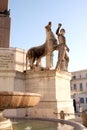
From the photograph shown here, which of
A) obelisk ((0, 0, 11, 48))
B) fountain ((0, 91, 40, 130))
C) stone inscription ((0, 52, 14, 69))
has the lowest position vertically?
fountain ((0, 91, 40, 130))

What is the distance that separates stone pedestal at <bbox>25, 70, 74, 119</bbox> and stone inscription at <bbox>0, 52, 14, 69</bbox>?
6.94 ft

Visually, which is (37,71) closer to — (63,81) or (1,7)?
(63,81)

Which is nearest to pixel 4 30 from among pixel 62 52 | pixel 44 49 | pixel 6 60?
pixel 6 60

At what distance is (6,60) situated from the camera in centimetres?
1438

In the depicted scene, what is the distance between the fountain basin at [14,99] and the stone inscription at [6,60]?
313 inches

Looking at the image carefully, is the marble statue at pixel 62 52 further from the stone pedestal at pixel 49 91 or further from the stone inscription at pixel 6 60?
the stone inscription at pixel 6 60

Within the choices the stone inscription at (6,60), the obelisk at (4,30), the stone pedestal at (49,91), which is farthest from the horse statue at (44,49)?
the obelisk at (4,30)

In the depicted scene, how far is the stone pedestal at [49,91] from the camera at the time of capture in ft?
36.9

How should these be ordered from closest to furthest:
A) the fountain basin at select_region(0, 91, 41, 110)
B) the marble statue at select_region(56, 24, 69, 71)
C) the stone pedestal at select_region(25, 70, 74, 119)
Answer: the fountain basin at select_region(0, 91, 41, 110)
the stone pedestal at select_region(25, 70, 74, 119)
the marble statue at select_region(56, 24, 69, 71)

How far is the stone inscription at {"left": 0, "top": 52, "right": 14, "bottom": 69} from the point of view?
13846mm

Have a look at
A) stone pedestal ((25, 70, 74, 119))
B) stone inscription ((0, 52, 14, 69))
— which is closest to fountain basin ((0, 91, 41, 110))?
stone pedestal ((25, 70, 74, 119))

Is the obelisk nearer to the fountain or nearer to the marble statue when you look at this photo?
the marble statue

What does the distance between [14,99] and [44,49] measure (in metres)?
7.42

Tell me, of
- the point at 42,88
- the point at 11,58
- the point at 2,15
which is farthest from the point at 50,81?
the point at 2,15
